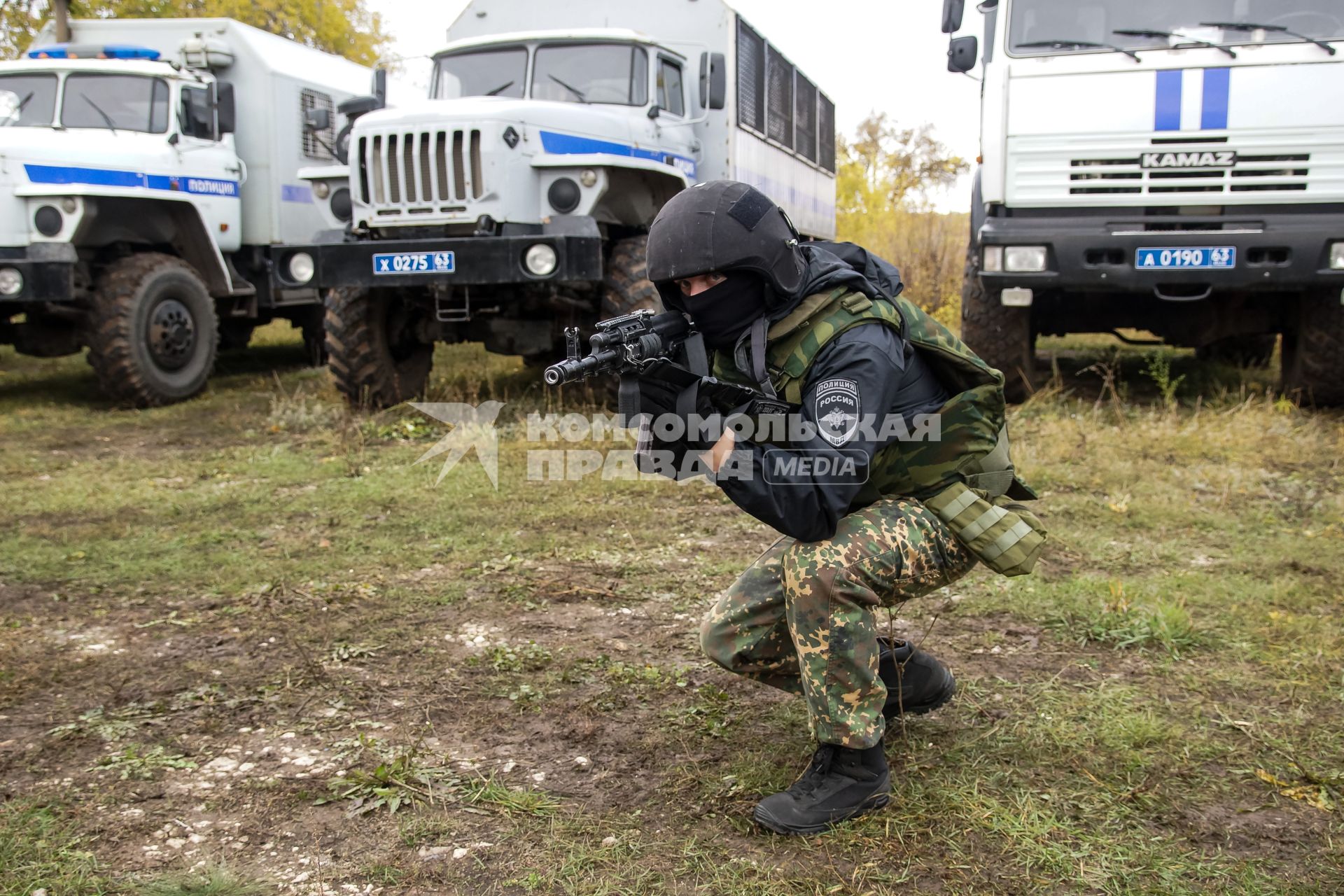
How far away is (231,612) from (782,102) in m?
7.29

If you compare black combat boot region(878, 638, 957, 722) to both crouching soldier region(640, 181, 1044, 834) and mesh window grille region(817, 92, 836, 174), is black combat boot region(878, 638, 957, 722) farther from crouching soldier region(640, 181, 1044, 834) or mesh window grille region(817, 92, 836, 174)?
mesh window grille region(817, 92, 836, 174)

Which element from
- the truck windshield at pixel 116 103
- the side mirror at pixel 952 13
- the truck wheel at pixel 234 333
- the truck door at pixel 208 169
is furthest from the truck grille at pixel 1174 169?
the truck wheel at pixel 234 333

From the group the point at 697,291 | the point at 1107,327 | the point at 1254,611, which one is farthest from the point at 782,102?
the point at 697,291

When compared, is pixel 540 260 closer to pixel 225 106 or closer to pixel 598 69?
pixel 598 69

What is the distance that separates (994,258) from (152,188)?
18.3 ft

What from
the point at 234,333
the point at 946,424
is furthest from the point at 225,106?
the point at 946,424

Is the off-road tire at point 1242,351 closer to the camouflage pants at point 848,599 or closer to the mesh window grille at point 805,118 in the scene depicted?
the mesh window grille at point 805,118

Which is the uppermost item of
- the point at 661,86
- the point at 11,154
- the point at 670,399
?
the point at 661,86

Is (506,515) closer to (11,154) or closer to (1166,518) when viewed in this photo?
(1166,518)

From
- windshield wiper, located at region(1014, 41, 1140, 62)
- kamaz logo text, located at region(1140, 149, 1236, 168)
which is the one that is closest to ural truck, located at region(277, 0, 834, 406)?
windshield wiper, located at region(1014, 41, 1140, 62)

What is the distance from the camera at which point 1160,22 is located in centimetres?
595

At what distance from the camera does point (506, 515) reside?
4664 mm

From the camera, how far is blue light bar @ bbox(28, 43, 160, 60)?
7.97 m

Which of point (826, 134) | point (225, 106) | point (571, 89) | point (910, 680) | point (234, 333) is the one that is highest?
point (826, 134)
